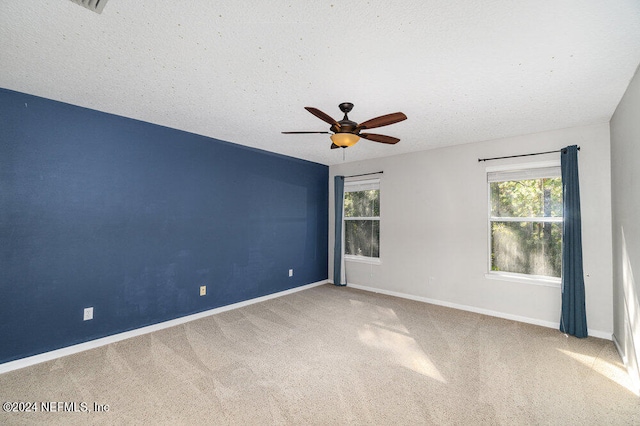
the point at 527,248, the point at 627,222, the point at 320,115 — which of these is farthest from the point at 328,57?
the point at 527,248

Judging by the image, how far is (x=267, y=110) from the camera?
118 inches

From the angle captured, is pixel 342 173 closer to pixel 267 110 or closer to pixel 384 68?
pixel 267 110


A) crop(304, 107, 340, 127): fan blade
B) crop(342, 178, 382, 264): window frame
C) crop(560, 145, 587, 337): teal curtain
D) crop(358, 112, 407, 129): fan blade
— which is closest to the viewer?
crop(304, 107, 340, 127): fan blade

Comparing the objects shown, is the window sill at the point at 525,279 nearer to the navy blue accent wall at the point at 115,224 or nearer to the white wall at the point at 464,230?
the white wall at the point at 464,230

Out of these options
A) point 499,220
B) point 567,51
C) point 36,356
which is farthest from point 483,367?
point 36,356

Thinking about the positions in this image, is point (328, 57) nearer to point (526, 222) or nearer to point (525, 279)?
point (526, 222)

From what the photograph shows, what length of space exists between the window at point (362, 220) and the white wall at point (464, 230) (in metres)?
0.20

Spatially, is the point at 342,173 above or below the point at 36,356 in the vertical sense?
above

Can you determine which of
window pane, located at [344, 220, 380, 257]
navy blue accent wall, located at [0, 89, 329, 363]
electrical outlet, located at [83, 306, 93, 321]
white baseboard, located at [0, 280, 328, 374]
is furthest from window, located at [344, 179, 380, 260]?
electrical outlet, located at [83, 306, 93, 321]

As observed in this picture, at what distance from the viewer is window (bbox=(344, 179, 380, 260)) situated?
5.31 m

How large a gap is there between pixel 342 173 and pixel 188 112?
3300 millimetres

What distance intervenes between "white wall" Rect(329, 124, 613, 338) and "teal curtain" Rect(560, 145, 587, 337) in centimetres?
16

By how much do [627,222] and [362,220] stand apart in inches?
141

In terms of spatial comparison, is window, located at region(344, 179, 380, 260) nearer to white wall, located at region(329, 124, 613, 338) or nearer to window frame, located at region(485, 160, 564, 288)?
white wall, located at region(329, 124, 613, 338)
